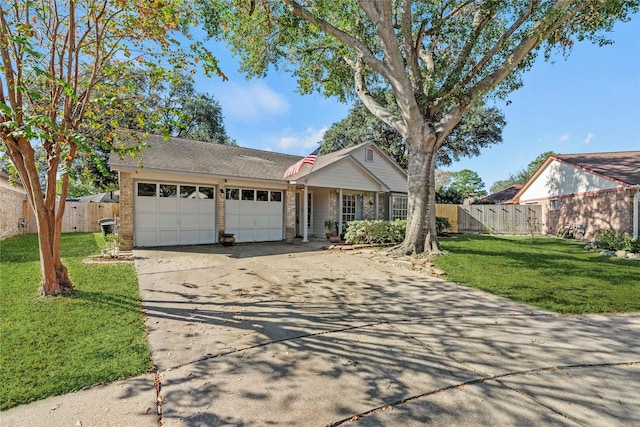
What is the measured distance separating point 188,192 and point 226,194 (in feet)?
4.69

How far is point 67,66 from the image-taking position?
511 centimetres

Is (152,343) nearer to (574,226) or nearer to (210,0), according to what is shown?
(210,0)

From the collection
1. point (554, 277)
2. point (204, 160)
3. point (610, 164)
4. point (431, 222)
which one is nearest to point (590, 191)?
point (610, 164)

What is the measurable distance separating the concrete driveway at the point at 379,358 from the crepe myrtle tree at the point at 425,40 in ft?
16.5

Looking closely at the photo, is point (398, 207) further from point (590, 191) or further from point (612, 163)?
point (612, 163)

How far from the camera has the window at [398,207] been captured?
17328 mm

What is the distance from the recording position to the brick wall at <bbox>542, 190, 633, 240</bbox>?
12.9m

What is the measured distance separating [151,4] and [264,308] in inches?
217

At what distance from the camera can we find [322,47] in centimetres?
1165

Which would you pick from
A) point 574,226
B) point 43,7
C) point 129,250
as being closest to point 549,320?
point 43,7

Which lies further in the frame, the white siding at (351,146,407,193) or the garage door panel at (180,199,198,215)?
the white siding at (351,146,407,193)

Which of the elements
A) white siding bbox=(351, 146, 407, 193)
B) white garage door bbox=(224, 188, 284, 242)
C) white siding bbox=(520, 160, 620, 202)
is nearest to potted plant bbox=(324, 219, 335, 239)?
white garage door bbox=(224, 188, 284, 242)

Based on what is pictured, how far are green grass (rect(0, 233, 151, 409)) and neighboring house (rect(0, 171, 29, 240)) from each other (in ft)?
30.0

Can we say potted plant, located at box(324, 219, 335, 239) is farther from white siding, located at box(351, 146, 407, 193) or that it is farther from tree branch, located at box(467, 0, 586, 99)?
tree branch, located at box(467, 0, 586, 99)
